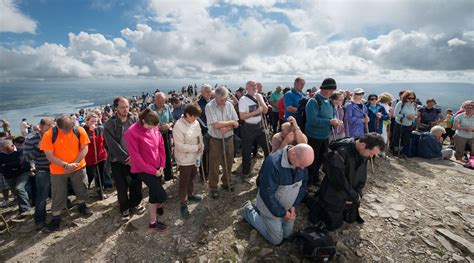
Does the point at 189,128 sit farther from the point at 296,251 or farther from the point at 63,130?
the point at 296,251

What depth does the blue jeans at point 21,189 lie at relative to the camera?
579cm

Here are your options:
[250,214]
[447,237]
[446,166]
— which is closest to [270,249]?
[250,214]

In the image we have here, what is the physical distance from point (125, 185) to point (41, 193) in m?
1.72

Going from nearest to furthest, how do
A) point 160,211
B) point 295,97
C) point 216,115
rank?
1. point 160,211
2. point 216,115
3. point 295,97

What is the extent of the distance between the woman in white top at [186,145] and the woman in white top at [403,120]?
796cm

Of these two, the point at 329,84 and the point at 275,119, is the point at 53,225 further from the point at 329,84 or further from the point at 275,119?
the point at 275,119

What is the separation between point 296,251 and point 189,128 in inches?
124

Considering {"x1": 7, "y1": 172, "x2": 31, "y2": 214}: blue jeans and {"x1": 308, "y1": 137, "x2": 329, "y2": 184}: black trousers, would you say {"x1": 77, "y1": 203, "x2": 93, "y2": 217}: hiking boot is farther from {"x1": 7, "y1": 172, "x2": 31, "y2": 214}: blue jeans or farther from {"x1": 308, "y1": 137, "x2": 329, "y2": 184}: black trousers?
{"x1": 308, "y1": 137, "x2": 329, "y2": 184}: black trousers

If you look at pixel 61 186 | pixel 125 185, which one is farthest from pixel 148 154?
pixel 61 186

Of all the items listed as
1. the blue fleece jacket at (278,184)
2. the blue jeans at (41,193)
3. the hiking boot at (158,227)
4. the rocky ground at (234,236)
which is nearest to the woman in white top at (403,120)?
the rocky ground at (234,236)

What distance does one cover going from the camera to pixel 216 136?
5.66 metres

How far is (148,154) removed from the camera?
4.50 m

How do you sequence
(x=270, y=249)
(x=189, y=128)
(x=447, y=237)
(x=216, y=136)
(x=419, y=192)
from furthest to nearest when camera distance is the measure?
(x=419, y=192), (x=216, y=136), (x=189, y=128), (x=447, y=237), (x=270, y=249)

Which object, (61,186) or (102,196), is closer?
(61,186)
